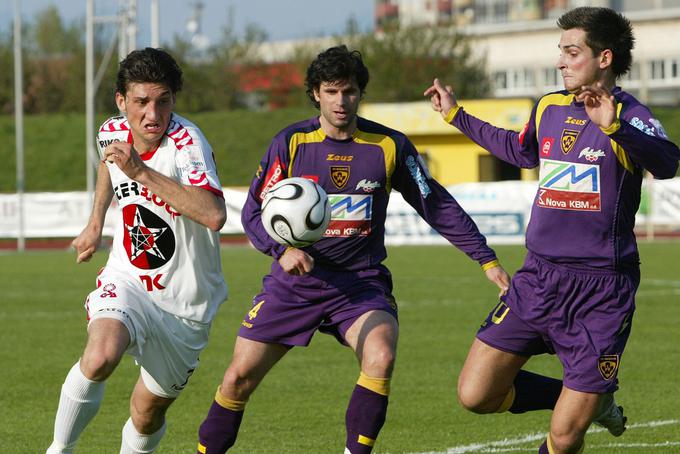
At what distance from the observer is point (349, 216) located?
6508 mm

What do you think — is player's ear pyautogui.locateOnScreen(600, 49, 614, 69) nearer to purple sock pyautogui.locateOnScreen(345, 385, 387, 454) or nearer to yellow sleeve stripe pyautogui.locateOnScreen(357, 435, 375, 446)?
purple sock pyautogui.locateOnScreen(345, 385, 387, 454)

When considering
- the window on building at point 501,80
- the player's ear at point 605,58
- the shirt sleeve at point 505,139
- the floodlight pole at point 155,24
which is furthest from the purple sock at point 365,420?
the window on building at point 501,80

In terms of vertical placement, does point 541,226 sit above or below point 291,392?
above

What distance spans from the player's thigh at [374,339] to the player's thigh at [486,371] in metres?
0.40

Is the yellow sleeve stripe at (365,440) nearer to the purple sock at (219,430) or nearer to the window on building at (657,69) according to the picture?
the purple sock at (219,430)

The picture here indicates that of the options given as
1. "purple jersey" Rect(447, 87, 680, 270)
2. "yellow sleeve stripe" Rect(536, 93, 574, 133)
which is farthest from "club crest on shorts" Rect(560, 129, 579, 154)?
"yellow sleeve stripe" Rect(536, 93, 574, 133)

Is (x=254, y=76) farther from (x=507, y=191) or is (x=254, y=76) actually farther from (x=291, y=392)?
(x=291, y=392)

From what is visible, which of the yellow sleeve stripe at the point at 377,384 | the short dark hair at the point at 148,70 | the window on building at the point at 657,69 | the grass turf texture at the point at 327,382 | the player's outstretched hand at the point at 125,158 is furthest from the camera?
the window on building at the point at 657,69

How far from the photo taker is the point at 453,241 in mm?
6711

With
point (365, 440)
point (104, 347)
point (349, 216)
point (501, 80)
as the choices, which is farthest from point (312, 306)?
point (501, 80)

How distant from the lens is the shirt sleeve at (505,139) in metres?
6.28

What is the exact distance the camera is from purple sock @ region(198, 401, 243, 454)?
6324 mm

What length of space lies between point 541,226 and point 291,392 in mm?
3807

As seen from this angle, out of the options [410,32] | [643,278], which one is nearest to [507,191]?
[643,278]
